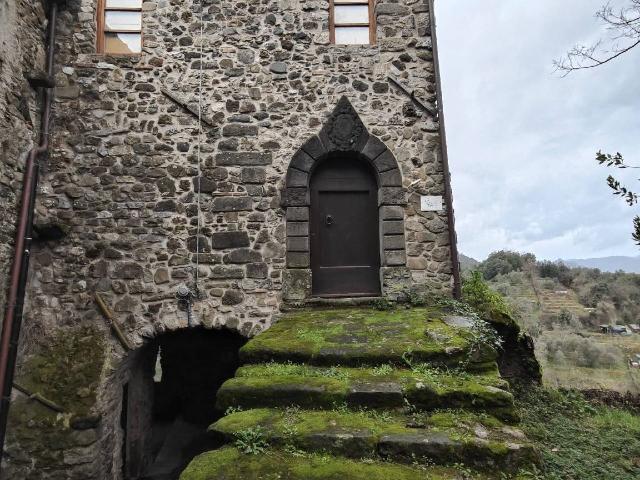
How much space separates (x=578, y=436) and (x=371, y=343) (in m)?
3.10

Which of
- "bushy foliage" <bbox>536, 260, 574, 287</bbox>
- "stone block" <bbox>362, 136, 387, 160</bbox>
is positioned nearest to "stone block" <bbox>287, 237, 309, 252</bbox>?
"stone block" <bbox>362, 136, 387, 160</bbox>

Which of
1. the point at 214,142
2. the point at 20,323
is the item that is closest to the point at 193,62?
the point at 214,142

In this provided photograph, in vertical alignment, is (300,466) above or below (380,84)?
below

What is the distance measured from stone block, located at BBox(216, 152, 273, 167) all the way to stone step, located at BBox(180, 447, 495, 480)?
4.05 m

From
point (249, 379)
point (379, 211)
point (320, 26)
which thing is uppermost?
point (320, 26)

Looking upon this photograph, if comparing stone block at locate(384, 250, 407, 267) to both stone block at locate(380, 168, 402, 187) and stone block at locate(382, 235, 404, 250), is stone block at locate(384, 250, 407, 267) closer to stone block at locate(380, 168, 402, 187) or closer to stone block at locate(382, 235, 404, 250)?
stone block at locate(382, 235, 404, 250)

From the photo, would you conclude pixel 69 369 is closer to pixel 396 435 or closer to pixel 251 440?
pixel 251 440

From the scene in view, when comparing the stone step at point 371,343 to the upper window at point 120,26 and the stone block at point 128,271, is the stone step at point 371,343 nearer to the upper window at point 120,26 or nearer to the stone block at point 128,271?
the stone block at point 128,271

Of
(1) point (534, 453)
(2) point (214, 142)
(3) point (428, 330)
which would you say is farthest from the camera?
(2) point (214, 142)

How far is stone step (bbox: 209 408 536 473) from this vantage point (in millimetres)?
2838

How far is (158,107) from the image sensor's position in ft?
19.8

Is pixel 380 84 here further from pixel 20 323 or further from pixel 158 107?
pixel 20 323

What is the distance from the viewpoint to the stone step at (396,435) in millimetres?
2838

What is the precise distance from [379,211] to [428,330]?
211cm
